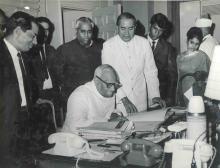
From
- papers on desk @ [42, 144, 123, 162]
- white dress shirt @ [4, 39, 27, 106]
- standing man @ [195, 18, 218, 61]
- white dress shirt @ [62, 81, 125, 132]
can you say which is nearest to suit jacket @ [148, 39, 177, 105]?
standing man @ [195, 18, 218, 61]

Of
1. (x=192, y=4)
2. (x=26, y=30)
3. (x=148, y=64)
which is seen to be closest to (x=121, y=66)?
(x=148, y=64)

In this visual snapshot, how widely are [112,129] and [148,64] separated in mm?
1409

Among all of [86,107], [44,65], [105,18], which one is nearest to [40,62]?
[44,65]

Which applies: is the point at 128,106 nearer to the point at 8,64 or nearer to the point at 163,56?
the point at 8,64

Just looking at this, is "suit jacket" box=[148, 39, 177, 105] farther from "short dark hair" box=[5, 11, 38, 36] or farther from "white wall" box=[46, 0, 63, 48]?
"short dark hair" box=[5, 11, 38, 36]

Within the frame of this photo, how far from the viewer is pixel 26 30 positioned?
2.12 m

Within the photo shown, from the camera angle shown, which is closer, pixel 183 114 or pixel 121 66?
pixel 183 114

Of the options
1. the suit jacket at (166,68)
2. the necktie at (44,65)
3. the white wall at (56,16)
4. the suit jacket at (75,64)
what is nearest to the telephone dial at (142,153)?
the suit jacket at (75,64)

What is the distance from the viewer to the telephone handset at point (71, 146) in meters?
1.49

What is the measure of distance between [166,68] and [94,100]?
1.93 meters

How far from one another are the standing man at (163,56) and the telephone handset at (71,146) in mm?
2307

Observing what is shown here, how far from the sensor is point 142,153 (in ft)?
4.48

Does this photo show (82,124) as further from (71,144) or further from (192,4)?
(192,4)

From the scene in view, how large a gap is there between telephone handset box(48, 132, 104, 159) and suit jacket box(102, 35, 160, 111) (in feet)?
4.75
